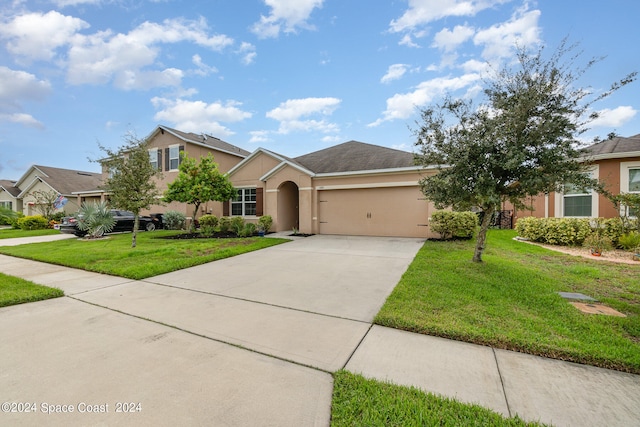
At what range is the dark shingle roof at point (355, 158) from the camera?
12805 millimetres

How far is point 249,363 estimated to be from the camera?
2.65m

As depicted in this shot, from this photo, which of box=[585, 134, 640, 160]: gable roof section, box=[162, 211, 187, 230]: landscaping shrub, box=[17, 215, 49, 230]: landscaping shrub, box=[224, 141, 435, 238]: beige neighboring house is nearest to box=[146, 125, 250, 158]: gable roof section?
box=[224, 141, 435, 238]: beige neighboring house

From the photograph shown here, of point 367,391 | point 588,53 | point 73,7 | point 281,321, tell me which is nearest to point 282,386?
point 367,391

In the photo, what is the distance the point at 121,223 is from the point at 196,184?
7.06m

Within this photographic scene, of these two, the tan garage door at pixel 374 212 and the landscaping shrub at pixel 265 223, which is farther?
the landscaping shrub at pixel 265 223

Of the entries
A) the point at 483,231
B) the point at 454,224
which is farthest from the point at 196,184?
the point at 483,231

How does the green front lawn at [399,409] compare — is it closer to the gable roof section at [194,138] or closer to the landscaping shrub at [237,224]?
the landscaping shrub at [237,224]

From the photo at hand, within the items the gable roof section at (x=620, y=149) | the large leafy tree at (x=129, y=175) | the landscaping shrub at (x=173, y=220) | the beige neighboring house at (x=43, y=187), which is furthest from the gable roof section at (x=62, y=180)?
the gable roof section at (x=620, y=149)

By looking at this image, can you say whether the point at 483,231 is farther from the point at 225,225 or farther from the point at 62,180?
the point at 62,180

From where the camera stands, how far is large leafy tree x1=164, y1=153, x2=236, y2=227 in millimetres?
13031

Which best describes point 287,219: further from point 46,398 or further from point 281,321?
point 46,398

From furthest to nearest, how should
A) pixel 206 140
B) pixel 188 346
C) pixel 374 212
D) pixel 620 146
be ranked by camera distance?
pixel 206 140 < pixel 374 212 < pixel 620 146 < pixel 188 346

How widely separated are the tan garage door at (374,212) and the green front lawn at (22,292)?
10.3m

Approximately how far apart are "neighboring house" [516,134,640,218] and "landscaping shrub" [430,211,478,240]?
6.31 ft
